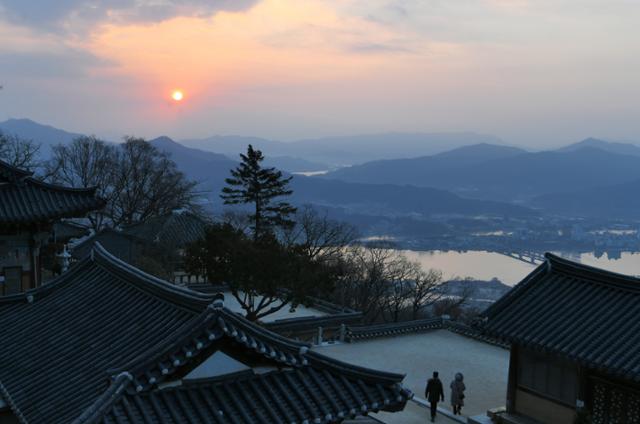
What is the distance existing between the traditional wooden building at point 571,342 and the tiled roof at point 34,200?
11214 millimetres

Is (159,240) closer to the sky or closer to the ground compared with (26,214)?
closer to the ground

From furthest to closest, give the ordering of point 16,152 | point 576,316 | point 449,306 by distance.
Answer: point 16,152 < point 449,306 < point 576,316

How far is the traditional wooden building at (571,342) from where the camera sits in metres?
12.5

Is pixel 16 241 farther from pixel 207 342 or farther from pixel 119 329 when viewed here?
pixel 207 342

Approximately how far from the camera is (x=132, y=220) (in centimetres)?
4450

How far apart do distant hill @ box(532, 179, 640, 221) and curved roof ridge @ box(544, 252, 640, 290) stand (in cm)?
16347

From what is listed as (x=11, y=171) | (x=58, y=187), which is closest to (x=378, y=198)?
(x=58, y=187)

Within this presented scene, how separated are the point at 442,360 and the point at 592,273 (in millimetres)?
8554

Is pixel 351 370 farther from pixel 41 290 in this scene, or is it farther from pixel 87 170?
pixel 87 170

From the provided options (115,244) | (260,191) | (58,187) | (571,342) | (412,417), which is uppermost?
(58,187)

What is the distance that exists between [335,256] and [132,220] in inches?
659

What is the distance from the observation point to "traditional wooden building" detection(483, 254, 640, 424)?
12.5m

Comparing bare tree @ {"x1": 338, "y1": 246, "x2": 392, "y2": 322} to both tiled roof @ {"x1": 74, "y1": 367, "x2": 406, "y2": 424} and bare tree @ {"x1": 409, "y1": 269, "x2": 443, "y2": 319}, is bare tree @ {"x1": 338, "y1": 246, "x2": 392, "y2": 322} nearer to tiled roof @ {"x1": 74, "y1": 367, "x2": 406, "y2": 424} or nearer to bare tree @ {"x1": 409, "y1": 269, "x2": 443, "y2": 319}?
bare tree @ {"x1": 409, "y1": 269, "x2": 443, "y2": 319}

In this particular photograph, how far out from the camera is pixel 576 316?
1398 cm
